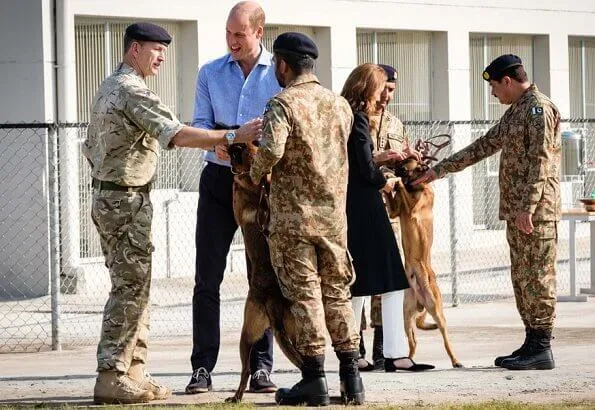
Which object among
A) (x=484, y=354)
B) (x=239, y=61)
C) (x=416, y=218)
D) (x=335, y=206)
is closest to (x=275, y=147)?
(x=335, y=206)

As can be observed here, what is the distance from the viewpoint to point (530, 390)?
9.02 metres

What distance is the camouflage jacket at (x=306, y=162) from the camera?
320 inches

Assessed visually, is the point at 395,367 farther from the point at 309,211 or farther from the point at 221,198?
the point at 309,211

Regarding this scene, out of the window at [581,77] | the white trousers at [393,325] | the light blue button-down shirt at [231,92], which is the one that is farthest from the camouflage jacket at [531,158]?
the window at [581,77]

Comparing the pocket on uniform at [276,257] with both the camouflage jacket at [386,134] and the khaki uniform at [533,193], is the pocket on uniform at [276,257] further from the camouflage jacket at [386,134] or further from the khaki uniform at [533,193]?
the khaki uniform at [533,193]

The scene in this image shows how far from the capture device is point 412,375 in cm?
959

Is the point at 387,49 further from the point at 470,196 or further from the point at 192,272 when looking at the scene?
the point at 192,272

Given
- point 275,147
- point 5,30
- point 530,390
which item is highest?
point 5,30

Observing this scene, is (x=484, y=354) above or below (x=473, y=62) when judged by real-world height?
below

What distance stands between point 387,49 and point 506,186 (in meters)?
10.9

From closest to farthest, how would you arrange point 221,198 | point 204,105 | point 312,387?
point 312,387 < point 221,198 < point 204,105

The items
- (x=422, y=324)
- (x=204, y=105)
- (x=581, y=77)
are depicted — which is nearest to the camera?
(x=204, y=105)

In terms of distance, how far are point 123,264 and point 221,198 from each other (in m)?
0.87

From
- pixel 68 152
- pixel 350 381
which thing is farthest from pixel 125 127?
pixel 68 152
